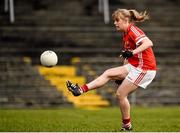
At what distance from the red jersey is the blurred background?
10.5m

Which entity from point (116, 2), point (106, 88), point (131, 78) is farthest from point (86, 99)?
point (131, 78)

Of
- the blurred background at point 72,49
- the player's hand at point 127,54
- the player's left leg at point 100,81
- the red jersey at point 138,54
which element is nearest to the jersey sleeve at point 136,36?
the red jersey at point 138,54

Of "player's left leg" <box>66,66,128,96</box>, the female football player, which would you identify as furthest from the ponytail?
"player's left leg" <box>66,66,128,96</box>

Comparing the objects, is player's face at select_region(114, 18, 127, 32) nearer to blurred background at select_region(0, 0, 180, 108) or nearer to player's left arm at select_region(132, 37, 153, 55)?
player's left arm at select_region(132, 37, 153, 55)

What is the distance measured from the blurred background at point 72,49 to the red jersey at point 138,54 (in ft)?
34.4

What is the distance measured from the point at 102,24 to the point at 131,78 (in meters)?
14.7

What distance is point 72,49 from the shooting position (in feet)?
80.9

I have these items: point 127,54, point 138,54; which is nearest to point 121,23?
point 138,54

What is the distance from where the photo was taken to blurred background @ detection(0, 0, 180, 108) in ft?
73.8

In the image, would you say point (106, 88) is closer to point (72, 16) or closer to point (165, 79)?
point (165, 79)

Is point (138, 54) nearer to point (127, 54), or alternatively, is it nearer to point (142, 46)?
point (142, 46)

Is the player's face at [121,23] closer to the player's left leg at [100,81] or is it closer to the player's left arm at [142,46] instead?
the player's left arm at [142,46]

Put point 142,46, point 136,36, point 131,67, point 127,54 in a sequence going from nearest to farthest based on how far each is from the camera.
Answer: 1. point 127,54
2. point 142,46
3. point 136,36
4. point 131,67

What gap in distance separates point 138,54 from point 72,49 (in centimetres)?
1324
